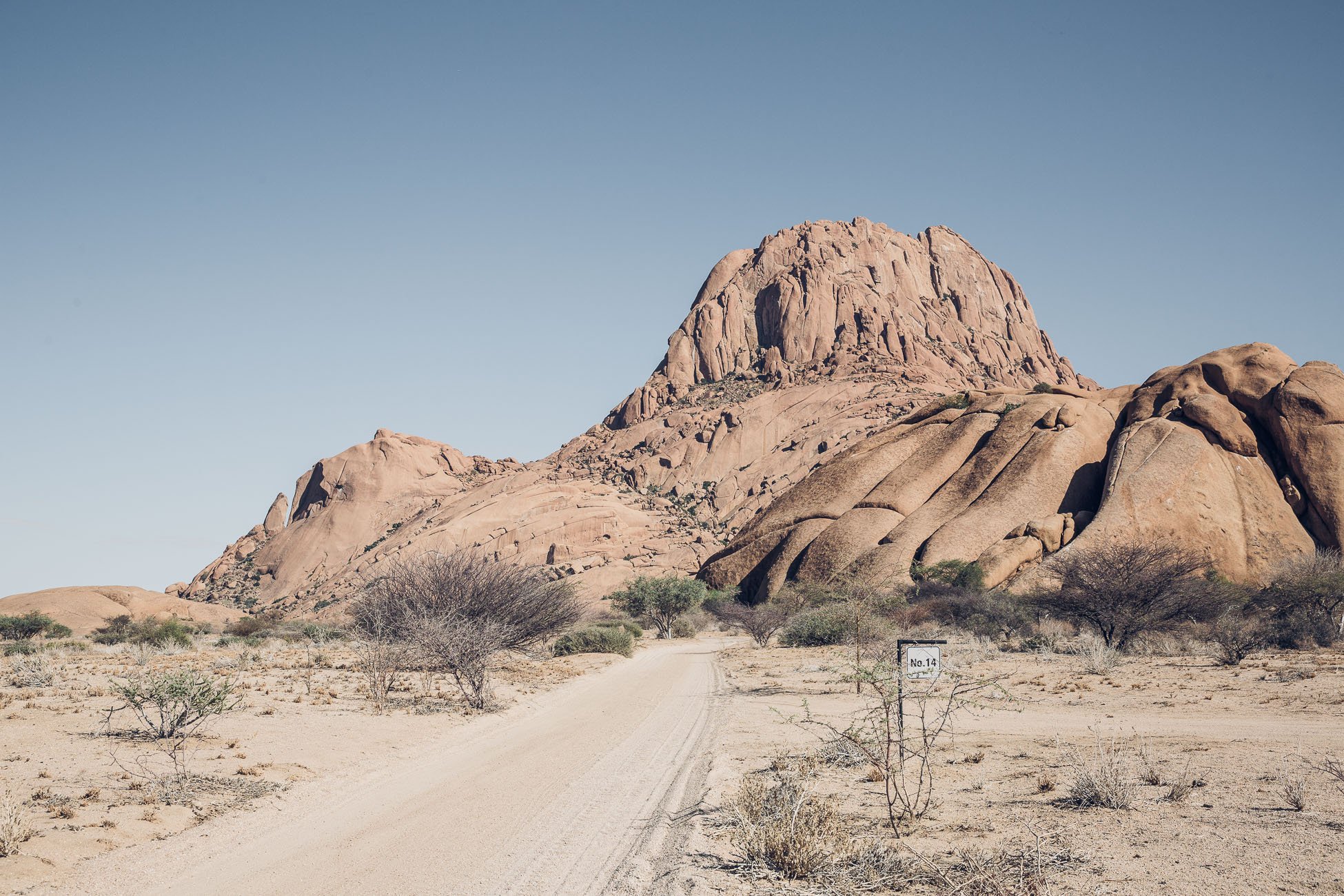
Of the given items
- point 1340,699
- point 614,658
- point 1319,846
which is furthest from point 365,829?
point 614,658

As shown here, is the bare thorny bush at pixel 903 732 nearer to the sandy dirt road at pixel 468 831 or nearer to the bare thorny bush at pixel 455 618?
the sandy dirt road at pixel 468 831

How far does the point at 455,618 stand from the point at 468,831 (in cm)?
1637

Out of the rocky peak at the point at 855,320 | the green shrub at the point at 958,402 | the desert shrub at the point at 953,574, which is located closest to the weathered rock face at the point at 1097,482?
the desert shrub at the point at 953,574

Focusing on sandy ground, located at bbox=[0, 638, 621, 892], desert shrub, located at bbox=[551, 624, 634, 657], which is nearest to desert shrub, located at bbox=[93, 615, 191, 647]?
desert shrub, located at bbox=[551, 624, 634, 657]

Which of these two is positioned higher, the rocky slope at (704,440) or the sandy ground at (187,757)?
the rocky slope at (704,440)

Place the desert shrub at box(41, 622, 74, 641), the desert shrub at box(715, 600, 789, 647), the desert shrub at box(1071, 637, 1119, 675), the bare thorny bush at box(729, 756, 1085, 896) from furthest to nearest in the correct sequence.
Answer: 1. the desert shrub at box(41, 622, 74, 641)
2. the desert shrub at box(715, 600, 789, 647)
3. the desert shrub at box(1071, 637, 1119, 675)
4. the bare thorny bush at box(729, 756, 1085, 896)

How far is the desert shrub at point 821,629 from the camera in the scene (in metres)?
37.0

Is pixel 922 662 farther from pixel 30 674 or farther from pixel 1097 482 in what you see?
pixel 1097 482

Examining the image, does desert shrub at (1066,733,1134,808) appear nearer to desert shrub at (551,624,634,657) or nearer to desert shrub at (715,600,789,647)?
desert shrub at (551,624,634,657)

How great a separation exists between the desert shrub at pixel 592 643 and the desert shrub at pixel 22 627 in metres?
27.8

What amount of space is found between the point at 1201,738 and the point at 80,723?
19337 mm

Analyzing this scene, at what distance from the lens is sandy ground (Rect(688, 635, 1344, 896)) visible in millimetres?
7070

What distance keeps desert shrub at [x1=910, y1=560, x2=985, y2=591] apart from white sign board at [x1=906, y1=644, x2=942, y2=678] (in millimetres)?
40691

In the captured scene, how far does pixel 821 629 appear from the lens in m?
38.3
